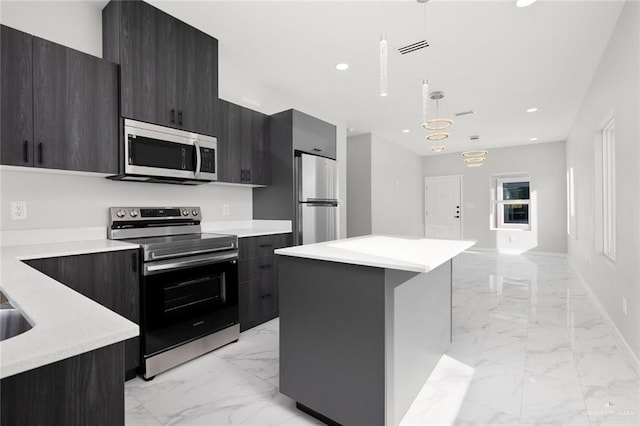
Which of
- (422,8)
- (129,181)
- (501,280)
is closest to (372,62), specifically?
(422,8)

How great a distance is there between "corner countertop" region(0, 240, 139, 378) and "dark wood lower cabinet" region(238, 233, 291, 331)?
1.78 meters

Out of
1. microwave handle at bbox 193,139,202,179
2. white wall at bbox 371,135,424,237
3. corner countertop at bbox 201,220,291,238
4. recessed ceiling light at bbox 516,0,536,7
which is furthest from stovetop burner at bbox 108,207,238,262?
white wall at bbox 371,135,424,237

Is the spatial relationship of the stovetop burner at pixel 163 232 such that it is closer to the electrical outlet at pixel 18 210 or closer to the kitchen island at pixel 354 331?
the electrical outlet at pixel 18 210

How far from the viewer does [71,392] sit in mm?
652

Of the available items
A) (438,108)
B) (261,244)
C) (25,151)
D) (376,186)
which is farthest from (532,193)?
(25,151)

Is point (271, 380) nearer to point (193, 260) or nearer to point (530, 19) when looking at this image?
point (193, 260)

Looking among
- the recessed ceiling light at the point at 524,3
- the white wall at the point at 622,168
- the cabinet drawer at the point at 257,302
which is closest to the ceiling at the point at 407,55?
the recessed ceiling light at the point at 524,3

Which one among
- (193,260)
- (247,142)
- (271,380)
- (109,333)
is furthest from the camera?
(247,142)

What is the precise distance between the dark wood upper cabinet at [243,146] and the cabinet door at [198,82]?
160 mm

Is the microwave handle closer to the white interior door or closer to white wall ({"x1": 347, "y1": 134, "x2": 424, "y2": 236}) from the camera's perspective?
white wall ({"x1": 347, "y1": 134, "x2": 424, "y2": 236})

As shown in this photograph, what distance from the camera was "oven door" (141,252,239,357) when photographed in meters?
2.14

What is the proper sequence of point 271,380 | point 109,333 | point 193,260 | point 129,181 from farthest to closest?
point 129,181, point 193,260, point 271,380, point 109,333

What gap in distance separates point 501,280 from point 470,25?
381 cm

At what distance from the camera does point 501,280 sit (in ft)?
16.2
